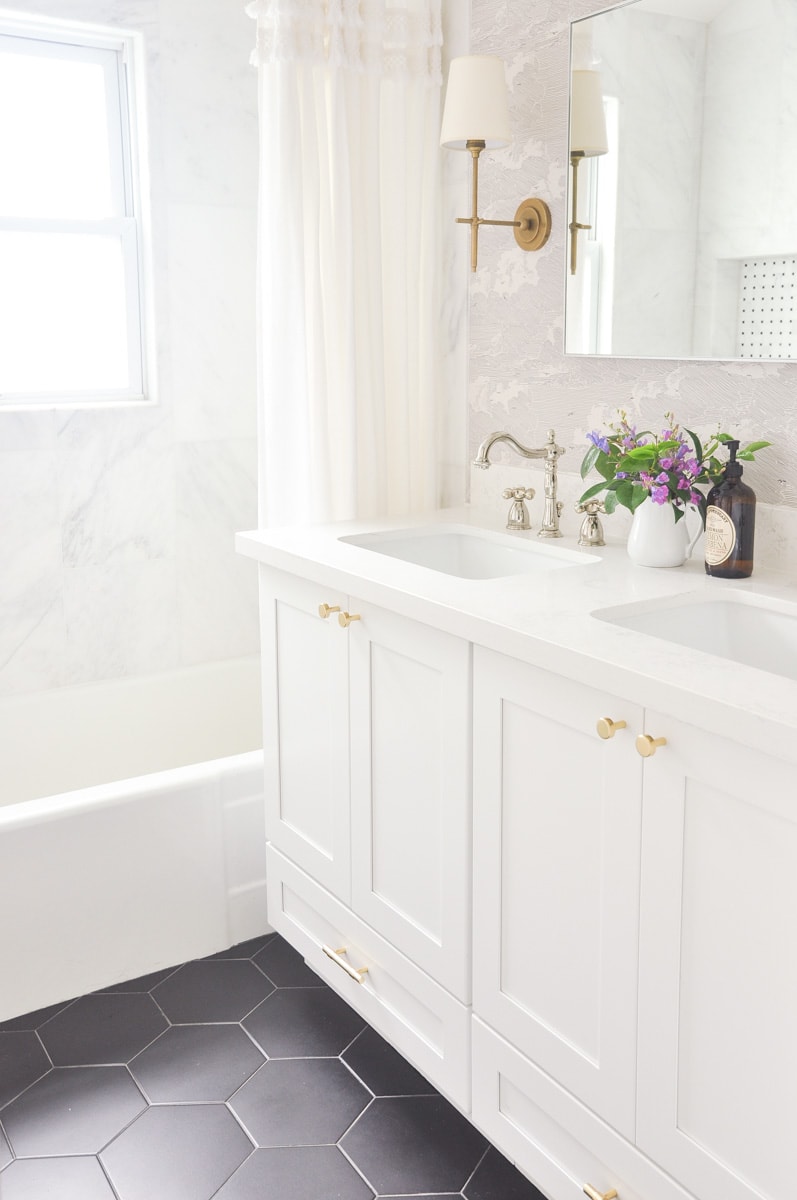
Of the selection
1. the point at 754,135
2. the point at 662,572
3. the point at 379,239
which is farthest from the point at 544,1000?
the point at 379,239

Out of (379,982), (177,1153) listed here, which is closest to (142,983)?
(177,1153)

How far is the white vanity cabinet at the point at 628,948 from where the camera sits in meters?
1.17

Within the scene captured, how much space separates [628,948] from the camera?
52.8 inches

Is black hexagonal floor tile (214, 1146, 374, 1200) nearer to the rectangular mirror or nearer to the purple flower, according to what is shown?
the purple flower

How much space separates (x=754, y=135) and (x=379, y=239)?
94cm

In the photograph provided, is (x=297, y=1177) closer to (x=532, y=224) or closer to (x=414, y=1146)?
(x=414, y=1146)

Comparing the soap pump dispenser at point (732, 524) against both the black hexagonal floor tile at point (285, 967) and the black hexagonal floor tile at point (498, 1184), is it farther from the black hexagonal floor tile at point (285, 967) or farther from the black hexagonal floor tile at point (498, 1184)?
the black hexagonal floor tile at point (285, 967)

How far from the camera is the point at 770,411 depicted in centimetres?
177

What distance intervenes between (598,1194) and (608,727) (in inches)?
25.8

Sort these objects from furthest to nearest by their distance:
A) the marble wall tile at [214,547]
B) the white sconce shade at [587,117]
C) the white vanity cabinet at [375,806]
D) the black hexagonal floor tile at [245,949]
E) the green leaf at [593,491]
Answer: the marble wall tile at [214,547] < the black hexagonal floor tile at [245,949] < the white sconce shade at [587,117] < the green leaf at [593,491] < the white vanity cabinet at [375,806]

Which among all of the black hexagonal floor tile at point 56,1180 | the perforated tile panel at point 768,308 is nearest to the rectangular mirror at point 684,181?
the perforated tile panel at point 768,308

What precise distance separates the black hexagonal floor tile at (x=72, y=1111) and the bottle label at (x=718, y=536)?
138 cm

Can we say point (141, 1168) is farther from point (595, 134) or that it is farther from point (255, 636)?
point (595, 134)

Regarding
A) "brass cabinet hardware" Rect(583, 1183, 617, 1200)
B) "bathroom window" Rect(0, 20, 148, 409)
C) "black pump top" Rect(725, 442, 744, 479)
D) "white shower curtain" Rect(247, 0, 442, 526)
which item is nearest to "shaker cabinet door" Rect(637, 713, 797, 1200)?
"brass cabinet hardware" Rect(583, 1183, 617, 1200)
